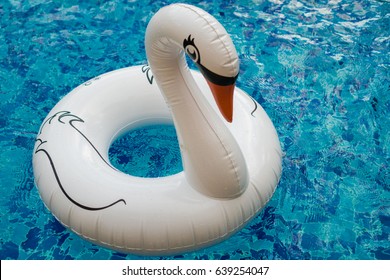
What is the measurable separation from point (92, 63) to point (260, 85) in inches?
38.9

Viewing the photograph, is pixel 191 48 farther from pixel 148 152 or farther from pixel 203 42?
pixel 148 152

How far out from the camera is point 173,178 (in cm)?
206

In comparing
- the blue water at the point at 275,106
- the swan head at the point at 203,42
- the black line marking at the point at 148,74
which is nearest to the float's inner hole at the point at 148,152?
the blue water at the point at 275,106

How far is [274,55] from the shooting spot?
3.14m

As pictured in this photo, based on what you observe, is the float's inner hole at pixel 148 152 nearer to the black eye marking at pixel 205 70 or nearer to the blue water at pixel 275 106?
the blue water at pixel 275 106

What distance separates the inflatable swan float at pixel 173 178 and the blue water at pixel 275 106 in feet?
0.68

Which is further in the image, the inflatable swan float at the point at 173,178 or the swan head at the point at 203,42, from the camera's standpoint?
the inflatable swan float at the point at 173,178

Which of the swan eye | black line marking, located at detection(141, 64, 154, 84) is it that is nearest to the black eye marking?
the swan eye

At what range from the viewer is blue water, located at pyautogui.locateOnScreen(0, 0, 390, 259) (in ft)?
7.37

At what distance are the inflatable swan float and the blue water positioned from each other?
0.21m

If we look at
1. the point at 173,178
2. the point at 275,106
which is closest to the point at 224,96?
the point at 173,178

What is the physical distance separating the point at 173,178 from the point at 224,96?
0.47 metres

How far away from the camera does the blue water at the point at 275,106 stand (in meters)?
2.25
